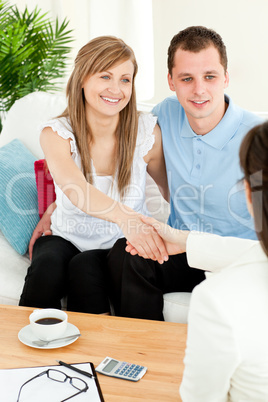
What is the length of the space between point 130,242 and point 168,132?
626 millimetres

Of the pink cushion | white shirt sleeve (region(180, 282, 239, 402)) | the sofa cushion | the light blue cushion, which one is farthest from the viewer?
the sofa cushion

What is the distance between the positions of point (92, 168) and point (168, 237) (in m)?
0.56

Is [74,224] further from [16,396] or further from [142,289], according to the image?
[16,396]

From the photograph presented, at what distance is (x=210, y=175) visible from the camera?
2062 mm

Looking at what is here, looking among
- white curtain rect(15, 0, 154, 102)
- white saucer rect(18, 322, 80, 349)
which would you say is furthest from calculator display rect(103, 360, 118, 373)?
white curtain rect(15, 0, 154, 102)

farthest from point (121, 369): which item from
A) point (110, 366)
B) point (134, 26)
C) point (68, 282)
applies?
point (134, 26)

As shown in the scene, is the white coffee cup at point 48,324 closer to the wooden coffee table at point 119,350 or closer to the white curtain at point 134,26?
the wooden coffee table at point 119,350

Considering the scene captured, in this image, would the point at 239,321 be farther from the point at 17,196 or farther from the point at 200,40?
the point at 17,196

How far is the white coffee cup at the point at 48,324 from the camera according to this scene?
4.28ft

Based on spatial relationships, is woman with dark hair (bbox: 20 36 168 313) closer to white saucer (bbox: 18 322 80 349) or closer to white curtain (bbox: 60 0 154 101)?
white saucer (bbox: 18 322 80 349)

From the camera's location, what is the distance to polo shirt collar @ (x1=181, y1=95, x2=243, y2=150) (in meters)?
2.06

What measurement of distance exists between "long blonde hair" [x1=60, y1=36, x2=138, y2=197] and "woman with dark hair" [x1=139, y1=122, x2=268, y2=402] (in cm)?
128

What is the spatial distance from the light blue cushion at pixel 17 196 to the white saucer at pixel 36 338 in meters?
0.83

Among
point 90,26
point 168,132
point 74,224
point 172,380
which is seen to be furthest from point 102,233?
point 90,26
